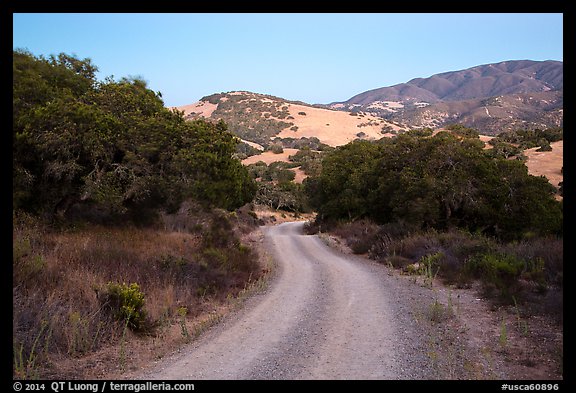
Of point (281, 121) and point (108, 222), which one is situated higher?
point (281, 121)

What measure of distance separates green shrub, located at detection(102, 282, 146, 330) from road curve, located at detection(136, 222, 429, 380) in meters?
1.35

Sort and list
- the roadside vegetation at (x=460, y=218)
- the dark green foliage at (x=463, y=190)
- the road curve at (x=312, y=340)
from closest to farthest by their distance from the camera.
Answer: the road curve at (x=312, y=340) → the roadside vegetation at (x=460, y=218) → the dark green foliage at (x=463, y=190)

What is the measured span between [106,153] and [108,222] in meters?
3.07

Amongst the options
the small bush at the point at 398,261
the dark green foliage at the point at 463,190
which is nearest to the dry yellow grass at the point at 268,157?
the dark green foliage at the point at 463,190

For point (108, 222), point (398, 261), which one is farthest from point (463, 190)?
point (108, 222)

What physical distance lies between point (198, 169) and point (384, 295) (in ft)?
25.6

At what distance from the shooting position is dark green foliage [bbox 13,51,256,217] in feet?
40.6

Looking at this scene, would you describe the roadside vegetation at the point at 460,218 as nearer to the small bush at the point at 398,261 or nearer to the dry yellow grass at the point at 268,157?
the small bush at the point at 398,261

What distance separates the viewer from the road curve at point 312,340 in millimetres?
5504

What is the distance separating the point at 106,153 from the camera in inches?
520

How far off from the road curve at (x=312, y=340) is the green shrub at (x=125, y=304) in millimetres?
1350

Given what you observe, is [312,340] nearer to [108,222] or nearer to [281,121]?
[108,222]
